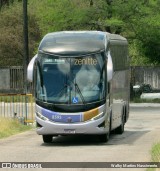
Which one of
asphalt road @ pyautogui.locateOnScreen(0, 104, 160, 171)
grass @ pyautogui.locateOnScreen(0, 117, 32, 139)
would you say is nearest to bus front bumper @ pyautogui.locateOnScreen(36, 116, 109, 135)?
asphalt road @ pyautogui.locateOnScreen(0, 104, 160, 171)

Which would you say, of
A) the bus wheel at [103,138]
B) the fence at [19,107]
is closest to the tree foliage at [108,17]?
the fence at [19,107]

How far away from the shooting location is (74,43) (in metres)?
20.2

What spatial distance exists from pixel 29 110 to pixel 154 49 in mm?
18585

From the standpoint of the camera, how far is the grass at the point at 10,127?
80.1ft

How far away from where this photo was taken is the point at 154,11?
43.2 m

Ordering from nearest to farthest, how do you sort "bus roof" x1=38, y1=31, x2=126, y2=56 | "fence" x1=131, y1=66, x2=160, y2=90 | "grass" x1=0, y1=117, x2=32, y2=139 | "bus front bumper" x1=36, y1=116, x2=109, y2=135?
"bus front bumper" x1=36, y1=116, x2=109, y2=135 → "bus roof" x1=38, y1=31, x2=126, y2=56 → "grass" x1=0, y1=117, x2=32, y2=139 → "fence" x1=131, y1=66, x2=160, y2=90

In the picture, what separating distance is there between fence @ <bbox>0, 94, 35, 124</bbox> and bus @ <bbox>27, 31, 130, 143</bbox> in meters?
8.37

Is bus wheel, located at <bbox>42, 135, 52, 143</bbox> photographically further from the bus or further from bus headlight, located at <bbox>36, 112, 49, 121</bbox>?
bus headlight, located at <bbox>36, 112, 49, 121</bbox>

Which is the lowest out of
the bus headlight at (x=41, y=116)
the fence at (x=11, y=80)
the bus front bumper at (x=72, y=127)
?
the fence at (x=11, y=80)

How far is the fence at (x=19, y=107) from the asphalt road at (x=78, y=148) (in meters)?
3.08

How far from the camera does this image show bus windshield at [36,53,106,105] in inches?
779

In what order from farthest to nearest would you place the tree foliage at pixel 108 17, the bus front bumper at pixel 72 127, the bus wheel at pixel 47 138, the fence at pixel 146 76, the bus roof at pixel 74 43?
the fence at pixel 146 76, the tree foliage at pixel 108 17, the bus wheel at pixel 47 138, the bus roof at pixel 74 43, the bus front bumper at pixel 72 127

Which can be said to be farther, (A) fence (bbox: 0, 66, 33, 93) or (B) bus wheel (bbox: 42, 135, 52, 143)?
(A) fence (bbox: 0, 66, 33, 93)

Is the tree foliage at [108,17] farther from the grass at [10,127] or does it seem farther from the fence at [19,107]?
the grass at [10,127]
